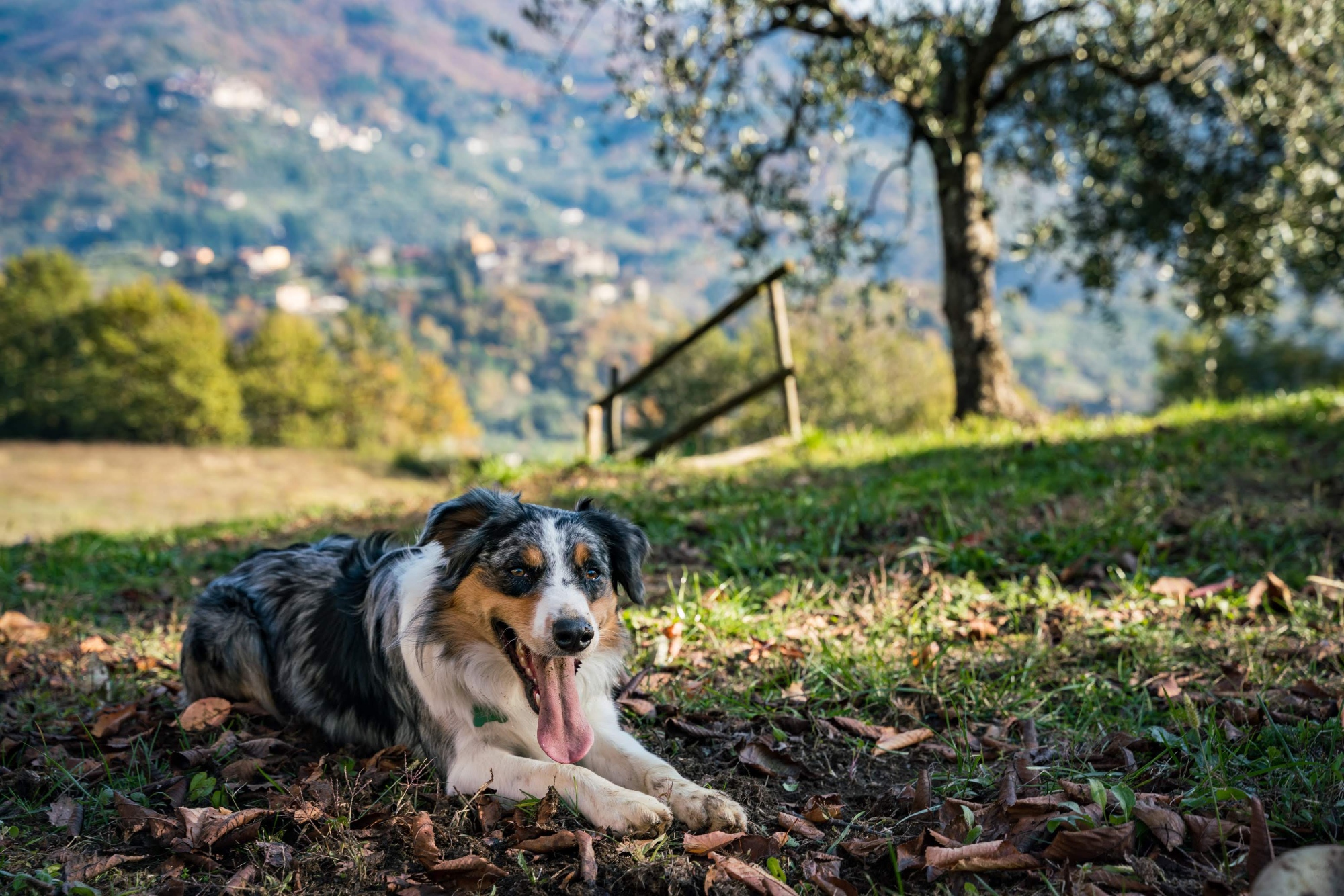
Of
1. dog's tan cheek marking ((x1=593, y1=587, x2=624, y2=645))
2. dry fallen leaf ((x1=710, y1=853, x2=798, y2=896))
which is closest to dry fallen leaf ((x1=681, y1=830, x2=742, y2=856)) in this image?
dry fallen leaf ((x1=710, y1=853, x2=798, y2=896))

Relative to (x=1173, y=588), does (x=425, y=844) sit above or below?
below

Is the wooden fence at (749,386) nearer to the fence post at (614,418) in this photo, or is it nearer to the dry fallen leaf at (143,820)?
the fence post at (614,418)

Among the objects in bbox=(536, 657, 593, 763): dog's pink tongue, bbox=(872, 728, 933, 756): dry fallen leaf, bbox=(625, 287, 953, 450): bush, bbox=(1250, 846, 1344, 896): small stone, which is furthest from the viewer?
bbox=(625, 287, 953, 450): bush

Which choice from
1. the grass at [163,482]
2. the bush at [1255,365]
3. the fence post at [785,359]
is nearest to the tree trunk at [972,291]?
the fence post at [785,359]

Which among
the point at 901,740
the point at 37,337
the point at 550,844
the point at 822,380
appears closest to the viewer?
the point at 550,844

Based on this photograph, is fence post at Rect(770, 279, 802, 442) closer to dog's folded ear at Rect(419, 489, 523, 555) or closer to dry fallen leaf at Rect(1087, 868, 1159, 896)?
dog's folded ear at Rect(419, 489, 523, 555)

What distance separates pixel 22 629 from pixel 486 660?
3782 mm

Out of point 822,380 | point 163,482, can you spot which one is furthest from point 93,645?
point 822,380

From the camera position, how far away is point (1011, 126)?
46.6 feet

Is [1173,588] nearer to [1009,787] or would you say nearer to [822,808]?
[1009,787]

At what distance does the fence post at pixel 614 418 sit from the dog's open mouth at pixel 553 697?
9.99 metres

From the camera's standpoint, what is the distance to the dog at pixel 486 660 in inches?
123

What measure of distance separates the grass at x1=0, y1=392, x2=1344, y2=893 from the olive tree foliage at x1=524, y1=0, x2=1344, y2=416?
476cm

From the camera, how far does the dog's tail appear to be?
13.4 feet
